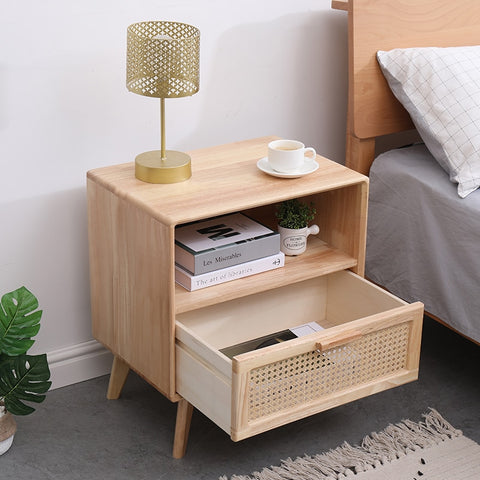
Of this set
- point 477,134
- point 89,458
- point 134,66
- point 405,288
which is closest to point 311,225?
point 405,288

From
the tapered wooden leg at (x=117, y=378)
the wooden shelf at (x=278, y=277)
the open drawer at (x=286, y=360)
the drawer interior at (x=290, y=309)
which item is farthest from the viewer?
the tapered wooden leg at (x=117, y=378)

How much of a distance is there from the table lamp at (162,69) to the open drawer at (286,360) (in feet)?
1.01

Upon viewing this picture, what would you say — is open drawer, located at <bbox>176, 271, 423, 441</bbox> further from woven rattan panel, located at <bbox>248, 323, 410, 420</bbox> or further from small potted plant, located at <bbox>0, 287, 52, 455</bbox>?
small potted plant, located at <bbox>0, 287, 52, 455</bbox>

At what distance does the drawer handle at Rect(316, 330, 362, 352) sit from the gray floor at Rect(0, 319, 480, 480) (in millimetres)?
342

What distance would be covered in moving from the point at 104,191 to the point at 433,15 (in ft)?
3.15

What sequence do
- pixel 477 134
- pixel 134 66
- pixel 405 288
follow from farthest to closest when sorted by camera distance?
1. pixel 405 288
2. pixel 477 134
3. pixel 134 66

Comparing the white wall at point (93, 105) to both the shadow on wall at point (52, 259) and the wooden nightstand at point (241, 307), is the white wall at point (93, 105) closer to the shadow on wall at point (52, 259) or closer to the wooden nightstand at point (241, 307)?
the shadow on wall at point (52, 259)

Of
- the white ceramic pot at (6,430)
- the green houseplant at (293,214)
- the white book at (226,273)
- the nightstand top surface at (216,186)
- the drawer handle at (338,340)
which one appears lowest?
the white ceramic pot at (6,430)

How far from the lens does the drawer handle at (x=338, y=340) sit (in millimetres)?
1600

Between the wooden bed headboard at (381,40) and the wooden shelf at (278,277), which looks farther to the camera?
the wooden bed headboard at (381,40)

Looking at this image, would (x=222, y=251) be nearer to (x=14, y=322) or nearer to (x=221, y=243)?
(x=221, y=243)

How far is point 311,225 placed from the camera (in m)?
2.00

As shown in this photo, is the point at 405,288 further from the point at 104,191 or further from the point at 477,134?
the point at 104,191

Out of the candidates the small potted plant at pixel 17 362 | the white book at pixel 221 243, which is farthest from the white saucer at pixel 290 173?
the small potted plant at pixel 17 362
